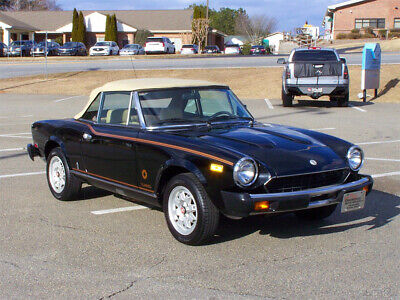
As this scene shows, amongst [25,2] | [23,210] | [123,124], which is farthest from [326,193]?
[25,2]

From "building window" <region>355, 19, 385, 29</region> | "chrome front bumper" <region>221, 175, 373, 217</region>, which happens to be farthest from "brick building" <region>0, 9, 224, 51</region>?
"chrome front bumper" <region>221, 175, 373, 217</region>

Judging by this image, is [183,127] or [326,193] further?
[183,127]

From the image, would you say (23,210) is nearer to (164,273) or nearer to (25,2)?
(164,273)

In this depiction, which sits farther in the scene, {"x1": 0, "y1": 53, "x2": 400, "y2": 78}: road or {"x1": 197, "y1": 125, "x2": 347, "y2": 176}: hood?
{"x1": 0, "y1": 53, "x2": 400, "y2": 78}: road

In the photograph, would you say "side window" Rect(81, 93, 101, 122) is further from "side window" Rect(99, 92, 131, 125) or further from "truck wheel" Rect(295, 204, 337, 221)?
"truck wheel" Rect(295, 204, 337, 221)

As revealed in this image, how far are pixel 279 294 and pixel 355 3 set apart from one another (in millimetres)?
62593

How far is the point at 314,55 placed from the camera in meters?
18.4

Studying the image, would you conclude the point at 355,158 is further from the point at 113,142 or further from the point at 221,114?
the point at 113,142

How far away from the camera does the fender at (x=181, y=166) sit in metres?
4.97

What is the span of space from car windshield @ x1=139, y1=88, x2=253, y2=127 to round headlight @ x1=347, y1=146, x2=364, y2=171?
1326 mm

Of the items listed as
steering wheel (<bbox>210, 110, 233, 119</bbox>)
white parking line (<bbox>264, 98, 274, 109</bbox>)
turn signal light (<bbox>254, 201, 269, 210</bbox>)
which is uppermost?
steering wheel (<bbox>210, 110, 233, 119</bbox>)

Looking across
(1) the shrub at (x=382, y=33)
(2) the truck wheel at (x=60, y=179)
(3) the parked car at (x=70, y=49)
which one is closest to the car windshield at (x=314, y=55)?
(2) the truck wheel at (x=60, y=179)

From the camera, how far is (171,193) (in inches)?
208

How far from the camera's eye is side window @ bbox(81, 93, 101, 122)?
21.9 feet
